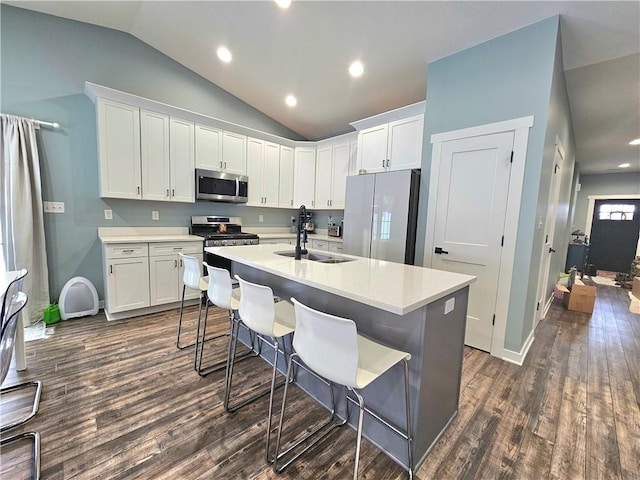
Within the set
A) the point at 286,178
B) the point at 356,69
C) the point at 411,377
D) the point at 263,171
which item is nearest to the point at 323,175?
the point at 286,178

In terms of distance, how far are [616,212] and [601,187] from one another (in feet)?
2.48

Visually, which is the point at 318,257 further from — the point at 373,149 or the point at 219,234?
the point at 219,234

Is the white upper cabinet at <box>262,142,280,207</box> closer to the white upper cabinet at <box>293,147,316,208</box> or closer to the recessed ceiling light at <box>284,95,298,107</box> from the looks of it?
the white upper cabinet at <box>293,147,316,208</box>

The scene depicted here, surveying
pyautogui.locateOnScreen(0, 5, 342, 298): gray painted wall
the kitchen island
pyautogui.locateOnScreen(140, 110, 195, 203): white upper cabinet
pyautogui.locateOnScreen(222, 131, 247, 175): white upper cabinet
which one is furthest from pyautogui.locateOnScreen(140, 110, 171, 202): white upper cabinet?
the kitchen island

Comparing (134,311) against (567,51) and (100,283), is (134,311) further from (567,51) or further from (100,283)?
(567,51)

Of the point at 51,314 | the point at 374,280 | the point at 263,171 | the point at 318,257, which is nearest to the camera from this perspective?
the point at 374,280

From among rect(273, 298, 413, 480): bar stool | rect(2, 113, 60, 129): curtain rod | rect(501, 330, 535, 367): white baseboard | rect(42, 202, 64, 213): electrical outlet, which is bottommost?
rect(501, 330, 535, 367): white baseboard

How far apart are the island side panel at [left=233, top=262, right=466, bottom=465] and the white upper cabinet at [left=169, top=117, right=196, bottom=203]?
112 inches

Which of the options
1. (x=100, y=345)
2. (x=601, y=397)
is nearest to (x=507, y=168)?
(x=601, y=397)

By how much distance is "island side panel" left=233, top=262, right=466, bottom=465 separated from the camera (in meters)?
1.39

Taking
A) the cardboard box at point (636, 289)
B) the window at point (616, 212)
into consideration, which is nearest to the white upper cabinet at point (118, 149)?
the cardboard box at point (636, 289)

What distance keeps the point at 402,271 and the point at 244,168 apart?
10.9 ft

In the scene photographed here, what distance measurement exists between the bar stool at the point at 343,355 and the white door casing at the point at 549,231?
256 centimetres

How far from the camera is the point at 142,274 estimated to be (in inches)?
127
